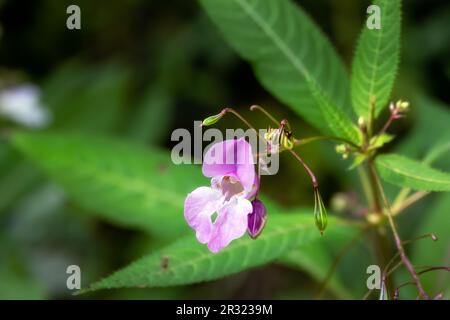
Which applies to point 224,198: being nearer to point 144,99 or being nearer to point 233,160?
point 233,160

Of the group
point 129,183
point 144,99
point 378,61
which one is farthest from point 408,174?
point 144,99

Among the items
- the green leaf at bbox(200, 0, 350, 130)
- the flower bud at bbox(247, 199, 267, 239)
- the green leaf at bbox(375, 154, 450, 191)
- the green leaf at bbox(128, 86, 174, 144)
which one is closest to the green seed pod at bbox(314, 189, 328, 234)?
the flower bud at bbox(247, 199, 267, 239)

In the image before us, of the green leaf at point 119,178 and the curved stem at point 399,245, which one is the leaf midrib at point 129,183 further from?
the curved stem at point 399,245

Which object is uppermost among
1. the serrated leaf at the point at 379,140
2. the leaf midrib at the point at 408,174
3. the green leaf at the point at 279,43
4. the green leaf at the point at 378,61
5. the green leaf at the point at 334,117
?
the green leaf at the point at 279,43

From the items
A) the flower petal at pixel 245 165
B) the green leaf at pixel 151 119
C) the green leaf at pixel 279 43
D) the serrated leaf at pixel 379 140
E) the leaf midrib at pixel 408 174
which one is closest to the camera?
the flower petal at pixel 245 165

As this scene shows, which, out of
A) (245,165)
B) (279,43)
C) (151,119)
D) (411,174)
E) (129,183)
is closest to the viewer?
(245,165)

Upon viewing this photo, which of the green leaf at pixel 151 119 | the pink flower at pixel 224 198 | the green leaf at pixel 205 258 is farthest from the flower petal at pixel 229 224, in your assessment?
the green leaf at pixel 151 119
